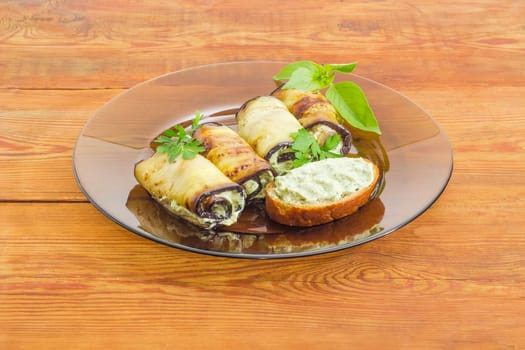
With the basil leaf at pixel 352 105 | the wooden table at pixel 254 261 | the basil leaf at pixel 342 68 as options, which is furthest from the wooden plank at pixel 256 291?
the basil leaf at pixel 342 68

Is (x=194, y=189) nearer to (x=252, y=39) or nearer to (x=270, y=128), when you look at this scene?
(x=270, y=128)

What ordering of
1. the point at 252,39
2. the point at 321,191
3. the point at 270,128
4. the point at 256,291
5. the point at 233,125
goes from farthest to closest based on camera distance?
the point at 252,39
the point at 233,125
the point at 270,128
the point at 321,191
the point at 256,291

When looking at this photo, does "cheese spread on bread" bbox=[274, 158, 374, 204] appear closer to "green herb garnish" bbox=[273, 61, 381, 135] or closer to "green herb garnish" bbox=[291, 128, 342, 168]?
"green herb garnish" bbox=[291, 128, 342, 168]

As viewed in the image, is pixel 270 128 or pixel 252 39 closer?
pixel 270 128

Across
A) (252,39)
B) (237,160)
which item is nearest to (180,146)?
(237,160)

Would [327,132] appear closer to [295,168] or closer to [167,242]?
[295,168]

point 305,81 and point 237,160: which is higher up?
point 305,81

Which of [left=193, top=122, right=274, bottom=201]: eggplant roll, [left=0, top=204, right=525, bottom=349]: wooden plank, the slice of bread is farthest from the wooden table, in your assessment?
[left=193, top=122, right=274, bottom=201]: eggplant roll

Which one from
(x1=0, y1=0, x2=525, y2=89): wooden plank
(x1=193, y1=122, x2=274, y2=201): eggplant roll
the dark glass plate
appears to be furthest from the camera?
(x1=0, y1=0, x2=525, y2=89): wooden plank

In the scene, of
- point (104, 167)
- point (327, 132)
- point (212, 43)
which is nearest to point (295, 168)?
point (327, 132)
